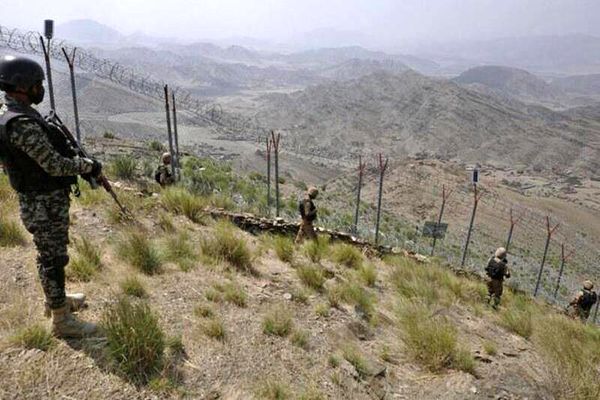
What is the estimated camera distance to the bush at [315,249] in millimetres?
8539

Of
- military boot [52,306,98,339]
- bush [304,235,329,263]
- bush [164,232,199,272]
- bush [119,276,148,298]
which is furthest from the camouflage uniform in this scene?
bush [304,235,329,263]

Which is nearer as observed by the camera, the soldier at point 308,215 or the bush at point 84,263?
the bush at point 84,263

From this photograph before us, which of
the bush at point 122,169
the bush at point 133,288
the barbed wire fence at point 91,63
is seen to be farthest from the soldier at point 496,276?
the bush at point 122,169

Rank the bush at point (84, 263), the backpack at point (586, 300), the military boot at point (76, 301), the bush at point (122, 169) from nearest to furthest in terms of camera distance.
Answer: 1. the military boot at point (76, 301)
2. the bush at point (84, 263)
3. the backpack at point (586, 300)
4. the bush at point (122, 169)

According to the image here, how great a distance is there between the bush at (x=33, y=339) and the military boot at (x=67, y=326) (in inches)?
3.9

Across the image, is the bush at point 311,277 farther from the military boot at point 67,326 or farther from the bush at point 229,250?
the military boot at point 67,326

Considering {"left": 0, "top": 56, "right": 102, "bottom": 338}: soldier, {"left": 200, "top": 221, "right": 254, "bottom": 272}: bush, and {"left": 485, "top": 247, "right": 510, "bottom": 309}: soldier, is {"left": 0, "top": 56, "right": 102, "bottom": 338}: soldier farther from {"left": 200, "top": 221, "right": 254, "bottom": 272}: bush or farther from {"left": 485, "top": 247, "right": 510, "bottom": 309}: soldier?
{"left": 485, "top": 247, "right": 510, "bottom": 309}: soldier

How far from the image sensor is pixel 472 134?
96.4 meters

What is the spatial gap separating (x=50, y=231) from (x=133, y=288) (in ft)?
5.42

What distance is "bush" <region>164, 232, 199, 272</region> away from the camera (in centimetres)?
625

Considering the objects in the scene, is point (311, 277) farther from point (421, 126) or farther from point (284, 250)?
point (421, 126)

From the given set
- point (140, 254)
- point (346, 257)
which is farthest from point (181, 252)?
point (346, 257)

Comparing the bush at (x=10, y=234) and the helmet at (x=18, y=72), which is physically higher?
the helmet at (x=18, y=72)

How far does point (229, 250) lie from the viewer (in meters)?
7.02
